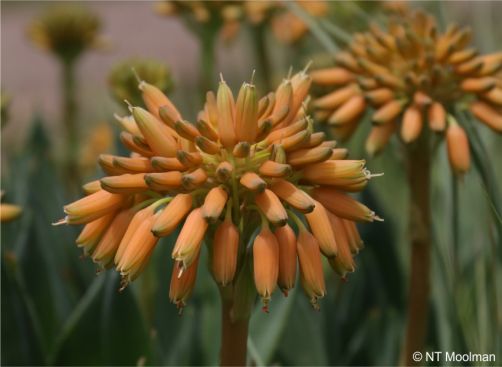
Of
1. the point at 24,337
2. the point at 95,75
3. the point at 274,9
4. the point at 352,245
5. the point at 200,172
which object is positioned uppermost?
the point at 95,75

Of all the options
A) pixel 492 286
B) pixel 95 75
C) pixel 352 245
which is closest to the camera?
pixel 352 245

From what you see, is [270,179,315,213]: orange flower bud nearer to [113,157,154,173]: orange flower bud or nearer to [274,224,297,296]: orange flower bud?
[274,224,297,296]: orange flower bud

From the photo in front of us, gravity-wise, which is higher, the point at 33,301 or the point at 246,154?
the point at 246,154

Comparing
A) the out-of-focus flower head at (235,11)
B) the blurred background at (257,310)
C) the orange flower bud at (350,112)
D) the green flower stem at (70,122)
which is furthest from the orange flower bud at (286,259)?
the green flower stem at (70,122)

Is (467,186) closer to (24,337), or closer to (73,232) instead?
(73,232)

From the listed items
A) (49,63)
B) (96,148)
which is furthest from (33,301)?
(49,63)

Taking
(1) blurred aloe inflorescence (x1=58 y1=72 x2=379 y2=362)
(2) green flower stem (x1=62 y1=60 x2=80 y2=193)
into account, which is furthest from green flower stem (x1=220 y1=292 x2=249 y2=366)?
(2) green flower stem (x1=62 y1=60 x2=80 y2=193)

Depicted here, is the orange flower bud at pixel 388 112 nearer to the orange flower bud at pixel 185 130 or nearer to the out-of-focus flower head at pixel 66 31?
the orange flower bud at pixel 185 130
